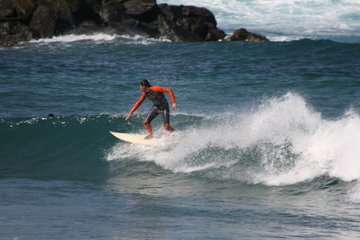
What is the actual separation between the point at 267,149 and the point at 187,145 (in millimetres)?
1850

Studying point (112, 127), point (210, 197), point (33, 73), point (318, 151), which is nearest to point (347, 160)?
point (318, 151)

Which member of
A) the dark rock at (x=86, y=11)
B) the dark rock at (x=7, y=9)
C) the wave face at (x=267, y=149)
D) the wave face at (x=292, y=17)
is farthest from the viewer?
the wave face at (x=292, y=17)

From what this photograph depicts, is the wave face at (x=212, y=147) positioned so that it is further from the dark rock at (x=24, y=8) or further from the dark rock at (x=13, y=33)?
the dark rock at (x=24, y=8)

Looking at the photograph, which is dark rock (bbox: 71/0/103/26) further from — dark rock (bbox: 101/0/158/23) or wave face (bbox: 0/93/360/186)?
wave face (bbox: 0/93/360/186)

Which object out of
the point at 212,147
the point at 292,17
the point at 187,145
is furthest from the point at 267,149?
the point at 292,17

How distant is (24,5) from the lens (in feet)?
125

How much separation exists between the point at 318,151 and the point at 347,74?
1312 centimetres

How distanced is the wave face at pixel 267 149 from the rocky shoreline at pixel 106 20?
1945 cm

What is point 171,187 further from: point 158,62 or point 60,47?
point 60,47

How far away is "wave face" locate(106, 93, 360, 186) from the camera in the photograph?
53.8 feet

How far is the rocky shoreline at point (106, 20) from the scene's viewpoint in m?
38.0

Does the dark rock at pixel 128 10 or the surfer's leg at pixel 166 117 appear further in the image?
the dark rock at pixel 128 10

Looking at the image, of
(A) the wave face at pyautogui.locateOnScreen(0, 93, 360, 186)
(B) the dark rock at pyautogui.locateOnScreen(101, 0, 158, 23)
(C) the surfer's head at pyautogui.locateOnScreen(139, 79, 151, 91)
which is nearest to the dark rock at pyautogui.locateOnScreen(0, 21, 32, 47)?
(B) the dark rock at pyautogui.locateOnScreen(101, 0, 158, 23)

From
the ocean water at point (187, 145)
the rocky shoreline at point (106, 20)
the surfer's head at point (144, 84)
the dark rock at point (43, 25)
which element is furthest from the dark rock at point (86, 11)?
the surfer's head at point (144, 84)
